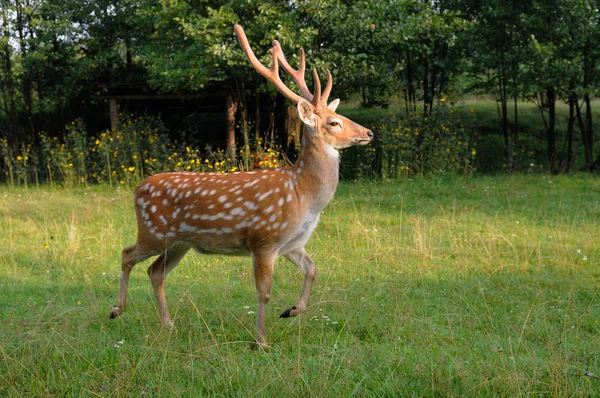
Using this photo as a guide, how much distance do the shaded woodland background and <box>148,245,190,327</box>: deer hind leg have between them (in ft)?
20.0

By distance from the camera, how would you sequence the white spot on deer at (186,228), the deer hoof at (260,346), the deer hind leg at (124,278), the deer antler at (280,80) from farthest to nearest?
the deer hind leg at (124,278), the deer antler at (280,80), the white spot on deer at (186,228), the deer hoof at (260,346)

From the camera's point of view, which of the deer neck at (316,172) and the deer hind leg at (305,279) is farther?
the deer hind leg at (305,279)

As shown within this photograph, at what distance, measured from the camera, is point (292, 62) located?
44.0ft

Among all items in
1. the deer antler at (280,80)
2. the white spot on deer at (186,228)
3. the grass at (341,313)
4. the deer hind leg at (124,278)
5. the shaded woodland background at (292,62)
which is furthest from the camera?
the shaded woodland background at (292,62)

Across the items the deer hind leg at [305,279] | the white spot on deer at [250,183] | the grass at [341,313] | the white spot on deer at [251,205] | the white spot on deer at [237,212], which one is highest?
the white spot on deer at [250,183]

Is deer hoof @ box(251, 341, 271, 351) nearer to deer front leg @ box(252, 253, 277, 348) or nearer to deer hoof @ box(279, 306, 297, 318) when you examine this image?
deer front leg @ box(252, 253, 277, 348)

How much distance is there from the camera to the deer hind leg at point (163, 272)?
17.3 ft

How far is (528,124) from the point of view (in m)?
19.6

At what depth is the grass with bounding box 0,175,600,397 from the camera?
4.00 metres

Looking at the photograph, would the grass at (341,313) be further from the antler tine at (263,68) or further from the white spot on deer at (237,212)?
the antler tine at (263,68)

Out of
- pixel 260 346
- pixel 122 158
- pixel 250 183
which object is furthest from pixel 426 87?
pixel 260 346

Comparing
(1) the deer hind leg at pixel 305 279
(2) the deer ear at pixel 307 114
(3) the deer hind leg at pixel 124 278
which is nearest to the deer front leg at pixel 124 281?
(3) the deer hind leg at pixel 124 278

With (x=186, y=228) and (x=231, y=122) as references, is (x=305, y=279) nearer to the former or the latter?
(x=186, y=228)

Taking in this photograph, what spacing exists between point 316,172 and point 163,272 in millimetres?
→ 1379
